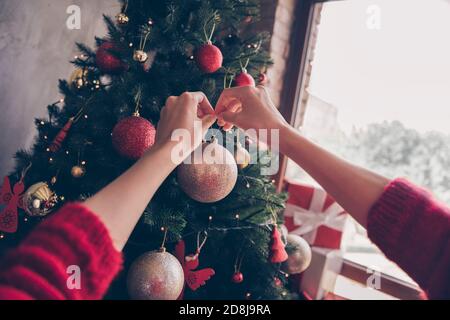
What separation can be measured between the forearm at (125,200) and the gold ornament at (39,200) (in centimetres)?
68

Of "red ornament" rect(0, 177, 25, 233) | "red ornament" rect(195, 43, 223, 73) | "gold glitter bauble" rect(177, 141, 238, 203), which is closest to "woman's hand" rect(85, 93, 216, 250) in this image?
"gold glitter bauble" rect(177, 141, 238, 203)

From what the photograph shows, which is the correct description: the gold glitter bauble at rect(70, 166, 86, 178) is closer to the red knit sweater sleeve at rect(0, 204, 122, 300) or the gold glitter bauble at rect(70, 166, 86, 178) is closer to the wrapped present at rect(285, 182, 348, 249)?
the red knit sweater sleeve at rect(0, 204, 122, 300)

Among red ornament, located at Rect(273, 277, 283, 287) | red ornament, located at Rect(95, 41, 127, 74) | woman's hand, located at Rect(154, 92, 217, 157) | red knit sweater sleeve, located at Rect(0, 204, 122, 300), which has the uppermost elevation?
red ornament, located at Rect(95, 41, 127, 74)

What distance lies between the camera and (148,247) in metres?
1.08

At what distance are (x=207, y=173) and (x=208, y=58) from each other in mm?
377

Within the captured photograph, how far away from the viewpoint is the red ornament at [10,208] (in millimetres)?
1089

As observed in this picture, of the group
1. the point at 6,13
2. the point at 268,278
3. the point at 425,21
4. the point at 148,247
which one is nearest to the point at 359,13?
the point at 425,21

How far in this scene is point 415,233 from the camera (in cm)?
51

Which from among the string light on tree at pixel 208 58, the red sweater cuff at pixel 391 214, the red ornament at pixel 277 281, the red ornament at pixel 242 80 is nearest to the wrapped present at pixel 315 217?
the red ornament at pixel 277 281

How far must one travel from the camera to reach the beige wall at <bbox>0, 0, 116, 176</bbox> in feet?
5.23

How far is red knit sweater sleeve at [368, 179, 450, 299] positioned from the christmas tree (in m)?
0.47

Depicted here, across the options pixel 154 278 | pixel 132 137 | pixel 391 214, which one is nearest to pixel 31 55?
pixel 132 137

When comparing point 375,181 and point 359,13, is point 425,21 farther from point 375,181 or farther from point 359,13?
point 375,181

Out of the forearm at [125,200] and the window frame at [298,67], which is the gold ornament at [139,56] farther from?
the window frame at [298,67]
